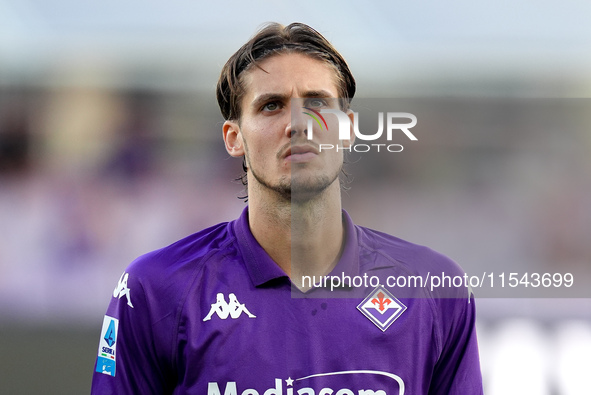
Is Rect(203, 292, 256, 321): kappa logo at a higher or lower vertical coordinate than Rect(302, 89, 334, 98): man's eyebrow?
lower

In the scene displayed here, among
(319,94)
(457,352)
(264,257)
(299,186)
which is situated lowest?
(457,352)

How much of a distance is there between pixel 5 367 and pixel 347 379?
11.0ft

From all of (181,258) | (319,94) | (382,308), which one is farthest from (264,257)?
(319,94)

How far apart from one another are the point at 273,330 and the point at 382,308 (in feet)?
0.95

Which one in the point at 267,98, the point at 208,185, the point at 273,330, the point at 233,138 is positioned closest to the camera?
the point at 273,330

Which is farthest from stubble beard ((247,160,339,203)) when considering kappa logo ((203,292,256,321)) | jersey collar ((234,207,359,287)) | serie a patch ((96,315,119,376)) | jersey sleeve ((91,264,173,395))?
serie a patch ((96,315,119,376))

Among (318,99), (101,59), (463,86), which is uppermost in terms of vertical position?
(101,59)

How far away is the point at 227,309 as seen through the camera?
1.59 meters

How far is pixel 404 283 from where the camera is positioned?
1703 millimetres

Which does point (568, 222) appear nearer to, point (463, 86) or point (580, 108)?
point (580, 108)

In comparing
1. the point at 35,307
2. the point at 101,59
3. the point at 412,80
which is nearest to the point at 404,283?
the point at 412,80

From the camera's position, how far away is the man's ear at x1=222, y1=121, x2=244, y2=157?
178 centimetres

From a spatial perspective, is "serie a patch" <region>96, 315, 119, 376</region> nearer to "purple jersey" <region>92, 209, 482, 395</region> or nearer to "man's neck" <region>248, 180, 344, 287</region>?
"purple jersey" <region>92, 209, 482, 395</region>

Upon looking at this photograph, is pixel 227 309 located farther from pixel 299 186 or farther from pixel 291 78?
pixel 291 78
